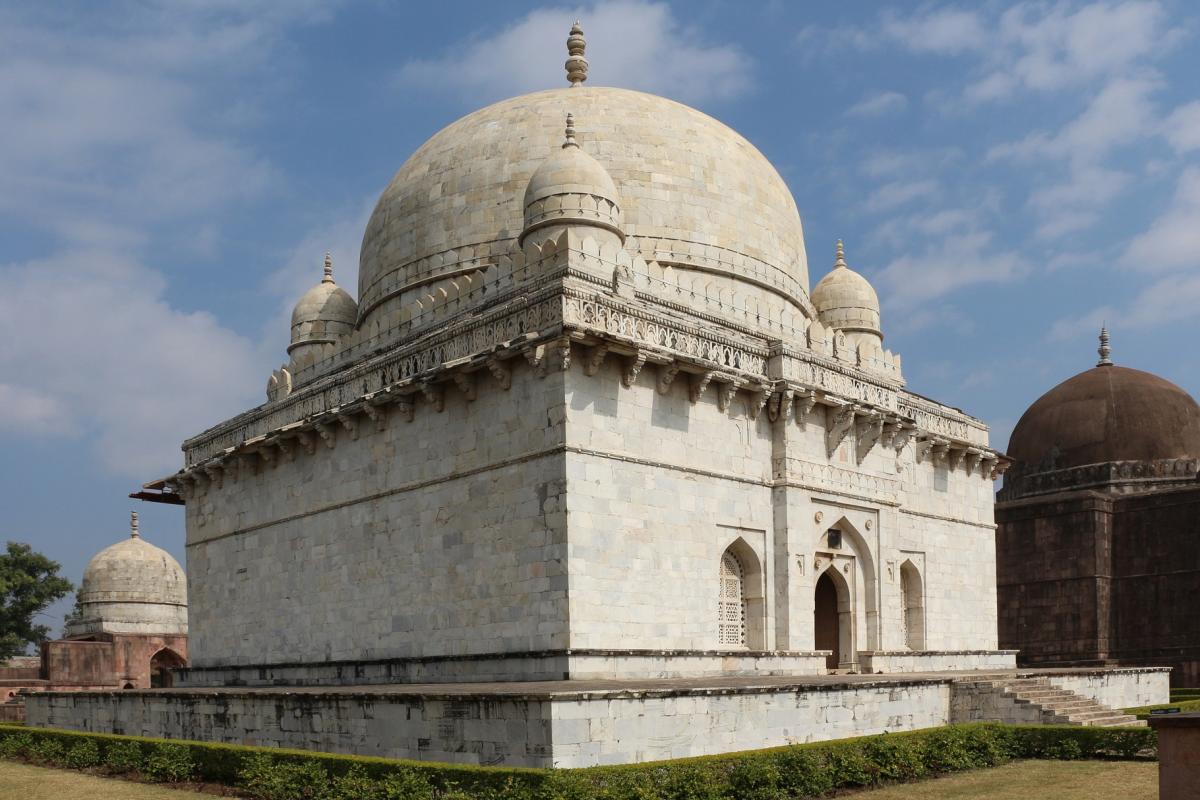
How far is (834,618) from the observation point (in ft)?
80.6

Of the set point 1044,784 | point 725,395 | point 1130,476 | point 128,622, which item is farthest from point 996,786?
point 128,622

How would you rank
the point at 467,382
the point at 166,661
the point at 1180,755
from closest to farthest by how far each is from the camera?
the point at 1180,755 → the point at 467,382 → the point at 166,661

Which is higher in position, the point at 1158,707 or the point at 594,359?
the point at 594,359

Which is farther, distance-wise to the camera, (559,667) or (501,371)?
(501,371)

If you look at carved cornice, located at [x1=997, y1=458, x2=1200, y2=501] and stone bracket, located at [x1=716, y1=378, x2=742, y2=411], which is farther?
carved cornice, located at [x1=997, y1=458, x2=1200, y2=501]

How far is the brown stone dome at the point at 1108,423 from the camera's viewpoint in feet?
119

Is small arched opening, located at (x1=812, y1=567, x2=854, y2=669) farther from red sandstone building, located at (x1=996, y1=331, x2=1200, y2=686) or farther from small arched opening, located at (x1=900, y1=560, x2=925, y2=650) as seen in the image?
red sandstone building, located at (x1=996, y1=331, x2=1200, y2=686)

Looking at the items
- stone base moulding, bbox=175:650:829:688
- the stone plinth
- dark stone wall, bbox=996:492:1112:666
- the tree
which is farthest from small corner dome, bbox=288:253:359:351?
the tree

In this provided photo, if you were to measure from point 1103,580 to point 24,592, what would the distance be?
167 feet

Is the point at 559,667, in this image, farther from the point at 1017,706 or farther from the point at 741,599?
the point at 1017,706

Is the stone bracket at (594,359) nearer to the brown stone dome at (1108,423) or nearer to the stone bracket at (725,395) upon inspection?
the stone bracket at (725,395)

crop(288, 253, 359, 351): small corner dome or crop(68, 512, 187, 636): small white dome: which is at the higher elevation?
Result: crop(288, 253, 359, 351): small corner dome

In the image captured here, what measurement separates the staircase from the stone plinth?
33.5 feet

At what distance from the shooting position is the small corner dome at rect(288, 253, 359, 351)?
29.3 meters
